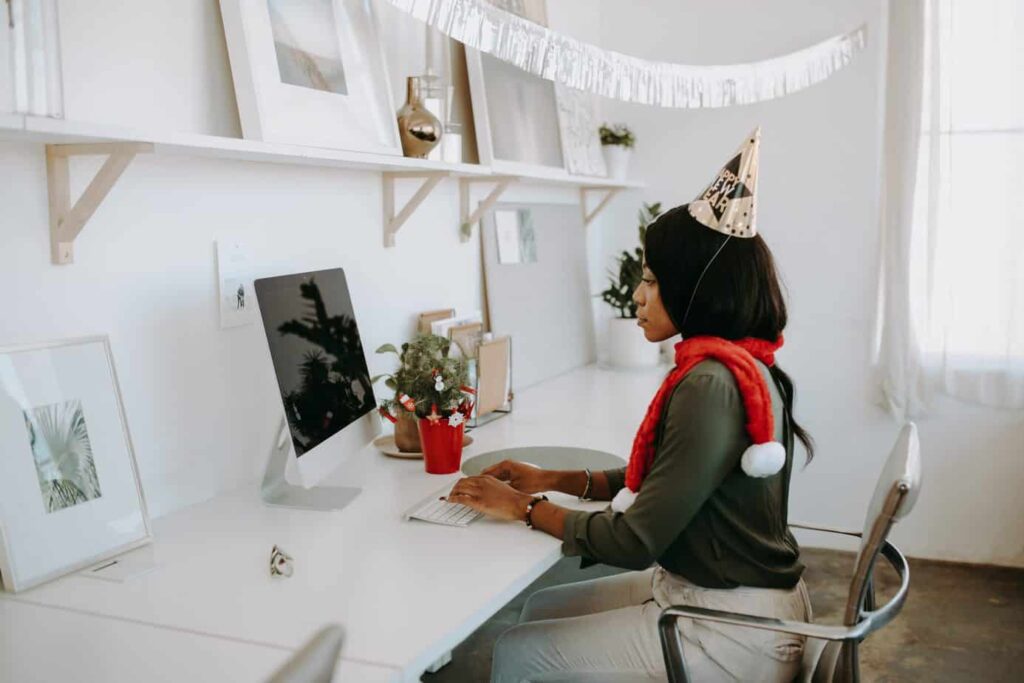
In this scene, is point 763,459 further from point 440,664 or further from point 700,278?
point 440,664

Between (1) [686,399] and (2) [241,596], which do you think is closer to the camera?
(2) [241,596]

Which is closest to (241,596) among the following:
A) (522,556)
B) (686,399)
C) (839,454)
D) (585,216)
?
(522,556)

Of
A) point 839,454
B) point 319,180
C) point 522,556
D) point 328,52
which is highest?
point 328,52

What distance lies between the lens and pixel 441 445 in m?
2.03

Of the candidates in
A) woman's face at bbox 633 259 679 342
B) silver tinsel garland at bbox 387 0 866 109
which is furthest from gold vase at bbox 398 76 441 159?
woman's face at bbox 633 259 679 342

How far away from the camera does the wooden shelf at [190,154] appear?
131 centimetres

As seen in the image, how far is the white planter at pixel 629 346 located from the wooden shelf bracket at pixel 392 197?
4.17 feet

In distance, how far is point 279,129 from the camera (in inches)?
73.3

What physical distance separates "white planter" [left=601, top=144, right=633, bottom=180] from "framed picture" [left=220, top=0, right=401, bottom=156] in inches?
64.6

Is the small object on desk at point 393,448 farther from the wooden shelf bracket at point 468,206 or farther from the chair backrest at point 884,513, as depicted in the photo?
the chair backrest at point 884,513

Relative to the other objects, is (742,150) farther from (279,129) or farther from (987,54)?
(987,54)

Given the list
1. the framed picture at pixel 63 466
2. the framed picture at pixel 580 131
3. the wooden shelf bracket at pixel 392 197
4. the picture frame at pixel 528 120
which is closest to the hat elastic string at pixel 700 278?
the wooden shelf bracket at pixel 392 197

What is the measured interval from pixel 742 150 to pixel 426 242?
45.4 inches

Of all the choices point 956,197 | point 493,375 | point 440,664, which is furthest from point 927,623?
→ point 493,375
